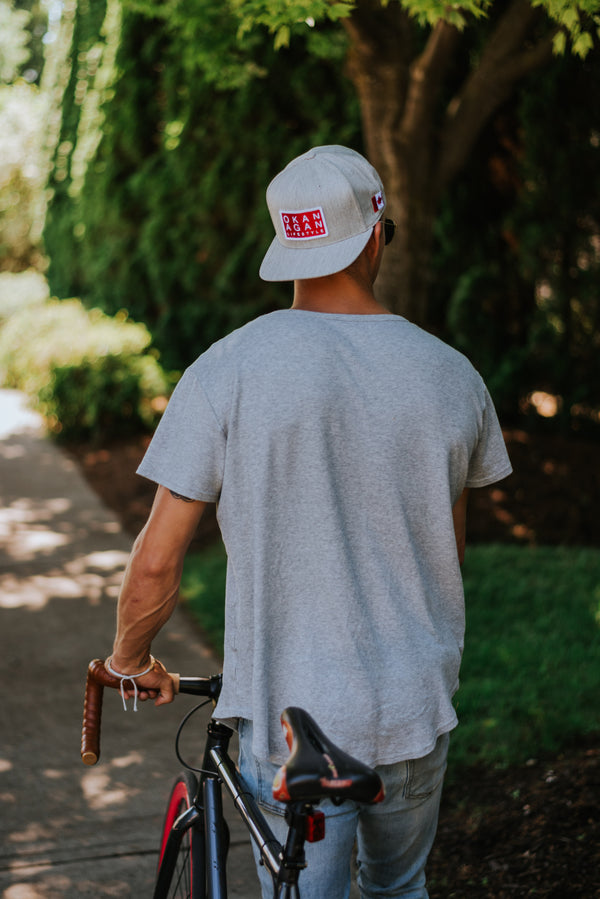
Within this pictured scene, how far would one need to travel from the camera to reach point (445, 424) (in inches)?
72.2

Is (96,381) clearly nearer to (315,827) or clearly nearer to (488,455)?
(488,455)

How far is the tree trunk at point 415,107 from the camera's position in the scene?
5.48m

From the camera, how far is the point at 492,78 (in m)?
5.70

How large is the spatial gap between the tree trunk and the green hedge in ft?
15.3

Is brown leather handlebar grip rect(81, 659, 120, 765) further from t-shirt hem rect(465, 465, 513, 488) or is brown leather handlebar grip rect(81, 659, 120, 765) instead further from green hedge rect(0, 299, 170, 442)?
green hedge rect(0, 299, 170, 442)

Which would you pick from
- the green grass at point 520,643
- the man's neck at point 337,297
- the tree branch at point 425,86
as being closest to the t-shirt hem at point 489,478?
the man's neck at point 337,297

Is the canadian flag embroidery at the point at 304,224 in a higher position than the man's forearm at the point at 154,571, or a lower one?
higher

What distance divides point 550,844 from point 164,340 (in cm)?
1035

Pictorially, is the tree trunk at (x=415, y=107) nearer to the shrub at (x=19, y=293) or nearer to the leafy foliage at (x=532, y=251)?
the leafy foliage at (x=532, y=251)

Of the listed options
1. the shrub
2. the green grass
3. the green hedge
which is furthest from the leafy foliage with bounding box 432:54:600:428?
the shrub

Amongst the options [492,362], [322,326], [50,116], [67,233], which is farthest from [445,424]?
[50,116]

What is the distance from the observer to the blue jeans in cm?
181

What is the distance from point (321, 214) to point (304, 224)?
0.13 ft

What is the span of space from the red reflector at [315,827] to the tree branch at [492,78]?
4730 mm
